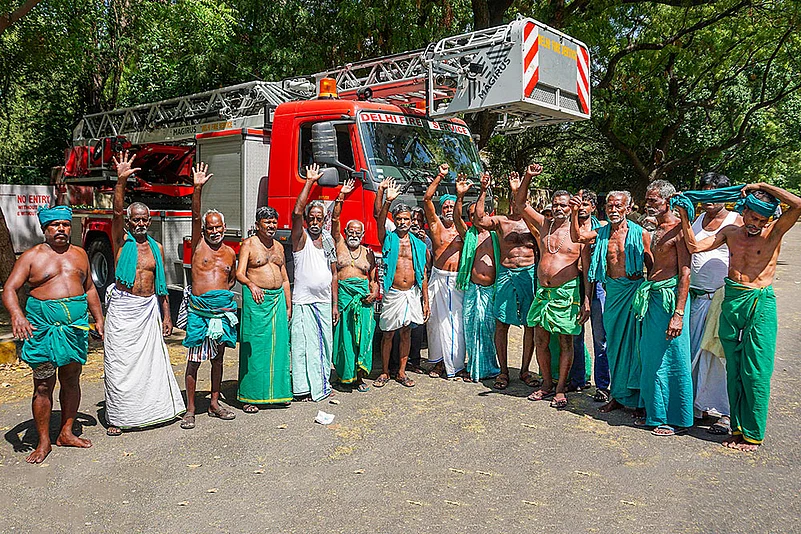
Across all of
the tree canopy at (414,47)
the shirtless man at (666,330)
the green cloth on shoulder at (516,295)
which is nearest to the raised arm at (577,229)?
the shirtless man at (666,330)

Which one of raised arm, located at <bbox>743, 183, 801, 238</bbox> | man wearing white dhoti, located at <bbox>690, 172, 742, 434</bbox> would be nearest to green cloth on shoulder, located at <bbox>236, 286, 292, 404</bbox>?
man wearing white dhoti, located at <bbox>690, 172, 742, 434</bbox>

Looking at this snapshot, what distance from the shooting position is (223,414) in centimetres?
548

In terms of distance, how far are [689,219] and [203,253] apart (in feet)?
12.1

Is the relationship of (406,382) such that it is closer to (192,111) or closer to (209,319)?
(209,319)

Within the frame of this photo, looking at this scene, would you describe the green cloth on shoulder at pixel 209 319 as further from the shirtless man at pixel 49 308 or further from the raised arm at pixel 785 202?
the raised arm at pixel 785 202

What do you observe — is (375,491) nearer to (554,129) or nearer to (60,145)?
(60,145)

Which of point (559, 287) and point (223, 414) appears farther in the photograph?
point (559, 287)

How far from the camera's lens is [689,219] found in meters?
5.12

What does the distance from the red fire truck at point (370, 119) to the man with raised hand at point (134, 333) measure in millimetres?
2316

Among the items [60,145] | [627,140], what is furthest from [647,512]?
[60,145]

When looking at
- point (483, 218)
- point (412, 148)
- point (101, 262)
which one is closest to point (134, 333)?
point (483, 218)

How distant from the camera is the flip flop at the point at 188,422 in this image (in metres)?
5.22

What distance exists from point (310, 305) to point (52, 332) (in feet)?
6.84

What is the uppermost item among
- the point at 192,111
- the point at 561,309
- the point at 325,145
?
the point at 192,111
